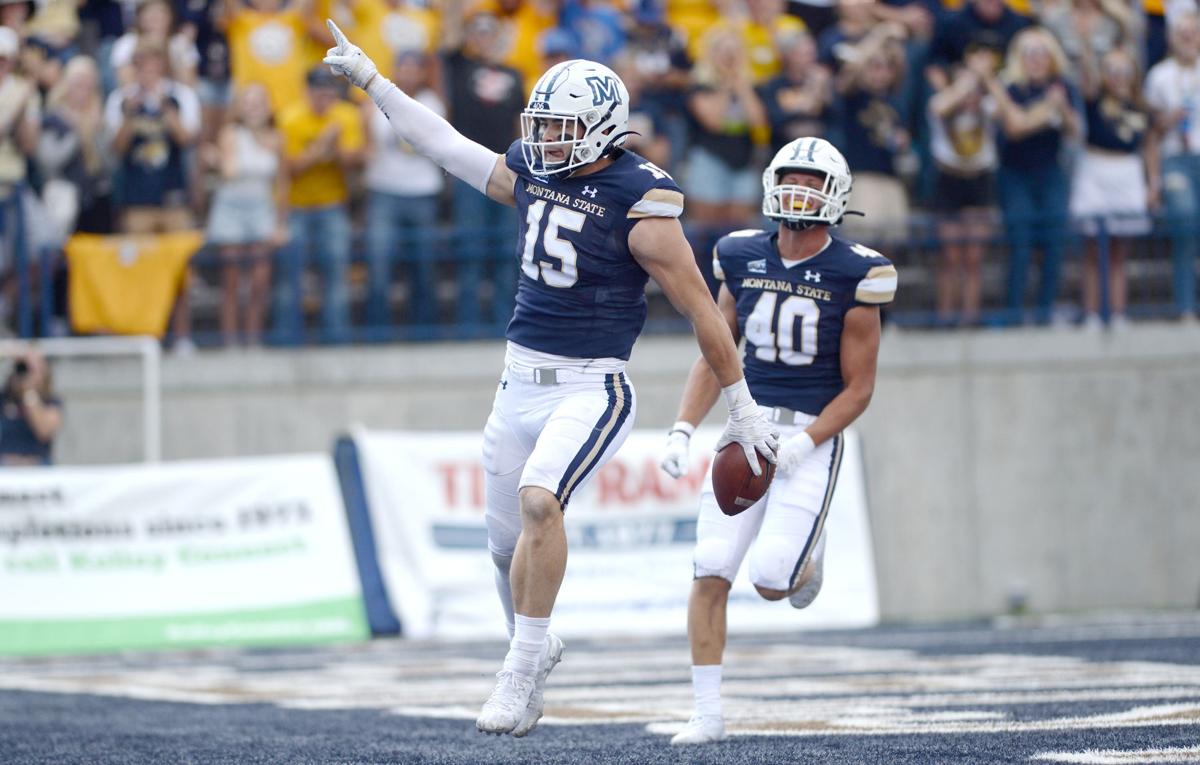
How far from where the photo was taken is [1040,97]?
13.4 meters

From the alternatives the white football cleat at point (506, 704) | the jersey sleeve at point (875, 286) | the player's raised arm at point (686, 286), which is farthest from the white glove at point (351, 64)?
the white football cleat at point (506, 704)

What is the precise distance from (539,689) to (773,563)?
1225 millimetres

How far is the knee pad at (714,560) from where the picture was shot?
6.90 metres

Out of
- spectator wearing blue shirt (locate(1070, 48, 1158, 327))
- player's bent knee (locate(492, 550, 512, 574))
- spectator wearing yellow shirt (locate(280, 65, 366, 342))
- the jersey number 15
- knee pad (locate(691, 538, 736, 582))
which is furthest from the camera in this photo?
spectator wearing blue shirt (locate(1070, 48, 1158, 327))

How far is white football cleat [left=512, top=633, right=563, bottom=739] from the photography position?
6000 millimetres

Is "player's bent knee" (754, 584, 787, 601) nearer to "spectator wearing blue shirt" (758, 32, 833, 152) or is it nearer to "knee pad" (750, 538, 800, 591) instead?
"knee pad" (750, 538, 800, 591)

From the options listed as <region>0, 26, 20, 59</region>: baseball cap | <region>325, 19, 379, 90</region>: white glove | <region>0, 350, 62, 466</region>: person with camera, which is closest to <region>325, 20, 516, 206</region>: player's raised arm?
<region>325, 19, 379, 90</region>: white glove

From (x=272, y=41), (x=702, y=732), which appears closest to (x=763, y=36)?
(x=272, y=41)

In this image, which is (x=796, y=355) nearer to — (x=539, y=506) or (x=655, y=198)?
(x=655, y=198)

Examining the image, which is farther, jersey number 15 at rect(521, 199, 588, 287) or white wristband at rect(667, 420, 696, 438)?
white wristband at rect(667, 420, 696, 438)

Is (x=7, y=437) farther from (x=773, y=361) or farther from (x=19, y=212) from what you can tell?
(x=773, y=361)

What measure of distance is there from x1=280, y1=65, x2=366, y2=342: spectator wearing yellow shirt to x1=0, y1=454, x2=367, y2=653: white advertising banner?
61.6 inches

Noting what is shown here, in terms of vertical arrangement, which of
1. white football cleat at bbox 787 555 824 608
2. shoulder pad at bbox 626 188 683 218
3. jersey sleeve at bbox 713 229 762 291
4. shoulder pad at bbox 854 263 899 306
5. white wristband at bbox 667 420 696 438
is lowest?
white football cleat at bbox 787 555 824 608

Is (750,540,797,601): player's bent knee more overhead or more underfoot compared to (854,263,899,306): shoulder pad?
more underfoot
